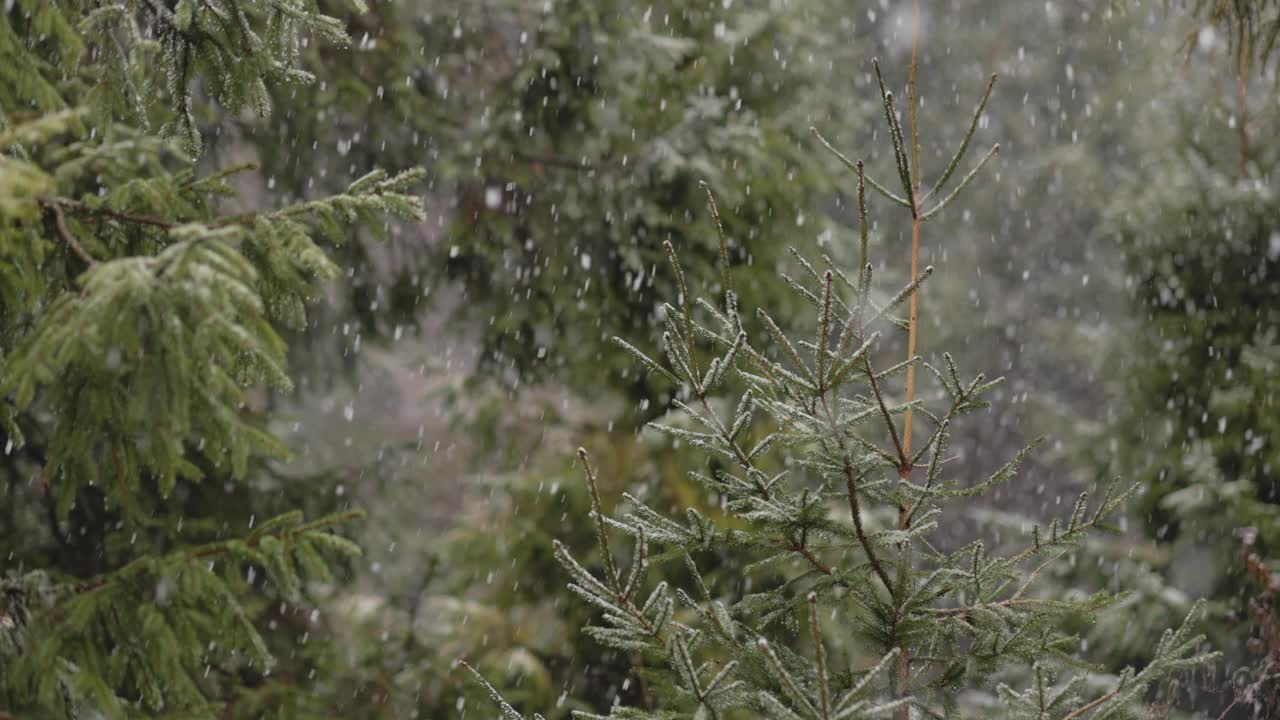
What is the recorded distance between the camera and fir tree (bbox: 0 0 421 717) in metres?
1.73

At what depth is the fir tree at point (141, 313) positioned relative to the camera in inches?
68.2

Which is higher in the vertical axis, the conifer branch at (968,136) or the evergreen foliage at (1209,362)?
the conifer branch at (968,136)

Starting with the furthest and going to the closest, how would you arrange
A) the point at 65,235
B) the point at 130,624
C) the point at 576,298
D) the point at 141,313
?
the point at 576,298 < the point at 130,624 < the point at 65,235 < the point at 141,313

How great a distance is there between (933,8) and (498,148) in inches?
572

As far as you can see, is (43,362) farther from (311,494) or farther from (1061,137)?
(1061,137)

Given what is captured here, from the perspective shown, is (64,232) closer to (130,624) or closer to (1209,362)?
(130,624)

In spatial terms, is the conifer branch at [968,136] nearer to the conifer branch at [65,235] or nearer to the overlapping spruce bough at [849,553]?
the overlapping spruce bough at [849,553]

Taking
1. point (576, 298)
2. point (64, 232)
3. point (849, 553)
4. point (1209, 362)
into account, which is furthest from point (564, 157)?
point (1209, 362)

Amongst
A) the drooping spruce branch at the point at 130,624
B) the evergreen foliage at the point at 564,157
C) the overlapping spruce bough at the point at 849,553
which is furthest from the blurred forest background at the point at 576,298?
the overlapping spruce bough at the point at 849,553

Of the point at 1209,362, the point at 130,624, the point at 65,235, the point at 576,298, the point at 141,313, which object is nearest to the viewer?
the point at 141,313

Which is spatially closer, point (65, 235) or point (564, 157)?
point (65, 235)

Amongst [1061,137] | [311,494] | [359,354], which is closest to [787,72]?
[359,354]

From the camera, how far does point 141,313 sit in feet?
5.78

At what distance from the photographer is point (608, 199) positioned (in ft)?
19.0
